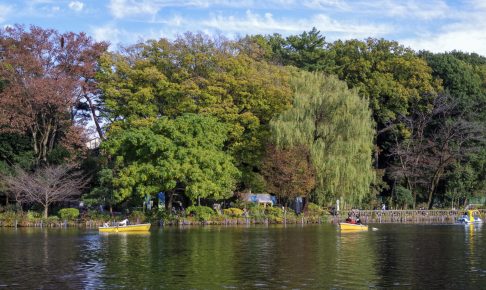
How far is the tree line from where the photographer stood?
5184 centimetres

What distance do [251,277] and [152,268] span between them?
4694 mm

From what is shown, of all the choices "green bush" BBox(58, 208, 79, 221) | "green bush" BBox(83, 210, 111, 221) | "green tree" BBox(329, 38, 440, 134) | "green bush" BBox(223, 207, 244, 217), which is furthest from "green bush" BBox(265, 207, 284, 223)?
"green tree" BBox(329, 38, 440, 134)

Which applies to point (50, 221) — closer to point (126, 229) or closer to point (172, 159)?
point (126, 229)

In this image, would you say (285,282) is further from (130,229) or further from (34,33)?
(34,33)

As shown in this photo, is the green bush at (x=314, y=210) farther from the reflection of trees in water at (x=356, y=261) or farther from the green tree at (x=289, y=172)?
the reflection of trees in water at (x=356, y=261)

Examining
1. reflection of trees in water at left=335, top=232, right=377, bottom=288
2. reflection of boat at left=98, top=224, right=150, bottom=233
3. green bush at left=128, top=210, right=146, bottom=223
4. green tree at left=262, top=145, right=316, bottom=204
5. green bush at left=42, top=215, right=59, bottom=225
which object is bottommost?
reflection of trees in water at left=335, top=232, right=377, bottom=288

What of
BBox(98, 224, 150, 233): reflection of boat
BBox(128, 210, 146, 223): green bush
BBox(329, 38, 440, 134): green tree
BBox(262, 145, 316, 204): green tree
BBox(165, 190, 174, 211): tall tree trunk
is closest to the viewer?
BBox(98, 224, 150, 233): reflection of boat

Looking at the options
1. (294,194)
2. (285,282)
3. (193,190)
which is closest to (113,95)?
(193,190)

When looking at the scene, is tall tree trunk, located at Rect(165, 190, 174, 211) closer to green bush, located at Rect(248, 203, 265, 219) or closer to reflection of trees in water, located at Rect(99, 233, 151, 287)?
green bush, located at Rect(248, 203, 265, 219)

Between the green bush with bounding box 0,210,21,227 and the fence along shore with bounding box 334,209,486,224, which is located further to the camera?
the fence along shore with bounding box 334,209,486,224

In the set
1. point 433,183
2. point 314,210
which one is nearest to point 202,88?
point 314,210

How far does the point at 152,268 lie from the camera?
26.3 m

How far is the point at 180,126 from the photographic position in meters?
51.6

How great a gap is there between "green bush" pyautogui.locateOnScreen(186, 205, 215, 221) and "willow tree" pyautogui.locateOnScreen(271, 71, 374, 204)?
8.54 meters
